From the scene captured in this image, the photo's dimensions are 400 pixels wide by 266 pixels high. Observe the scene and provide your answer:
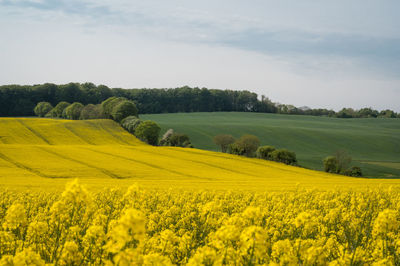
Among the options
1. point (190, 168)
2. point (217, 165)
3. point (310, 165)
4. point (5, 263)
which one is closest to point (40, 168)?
point (190, 168)

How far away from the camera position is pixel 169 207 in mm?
11531

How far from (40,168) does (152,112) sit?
8768 cm

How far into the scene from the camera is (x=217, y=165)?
39.0 m

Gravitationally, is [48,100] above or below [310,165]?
above

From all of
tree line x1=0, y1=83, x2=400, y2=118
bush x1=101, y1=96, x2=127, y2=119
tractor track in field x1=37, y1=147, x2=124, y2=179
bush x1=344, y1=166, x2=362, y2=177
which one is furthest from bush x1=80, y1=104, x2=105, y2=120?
bush x1=344, y1=166, x2=362, y2=177

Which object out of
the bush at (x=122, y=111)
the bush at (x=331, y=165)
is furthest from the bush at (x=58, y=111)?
the bush at (x=331, y=165)

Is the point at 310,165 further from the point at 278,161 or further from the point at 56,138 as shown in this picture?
the point at 56,138

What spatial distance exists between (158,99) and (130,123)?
58886 millimetres

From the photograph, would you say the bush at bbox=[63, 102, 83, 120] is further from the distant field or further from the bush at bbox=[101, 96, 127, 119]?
the distant field

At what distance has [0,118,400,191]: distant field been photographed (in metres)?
24.1

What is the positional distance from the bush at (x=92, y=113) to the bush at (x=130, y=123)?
10803 millimetres

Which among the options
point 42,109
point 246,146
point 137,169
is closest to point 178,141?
point 246,146

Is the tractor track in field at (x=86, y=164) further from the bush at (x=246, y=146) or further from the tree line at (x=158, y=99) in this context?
the tree line at (x=158, y=99)

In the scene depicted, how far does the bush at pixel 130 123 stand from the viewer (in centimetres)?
6256
